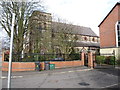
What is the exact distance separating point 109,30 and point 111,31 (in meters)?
0.68

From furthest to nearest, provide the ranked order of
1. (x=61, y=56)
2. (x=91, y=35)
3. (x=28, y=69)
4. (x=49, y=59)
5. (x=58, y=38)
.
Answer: (x=91, y=35) < (x=58, y=38) < (x=61, y=56) < (x=49, y=59) < (x=28, y=69)

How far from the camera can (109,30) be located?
93.6 feet

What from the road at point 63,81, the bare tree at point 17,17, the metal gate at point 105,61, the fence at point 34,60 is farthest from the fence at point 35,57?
the metal gate at point 105,61

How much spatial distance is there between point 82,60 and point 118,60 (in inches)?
259

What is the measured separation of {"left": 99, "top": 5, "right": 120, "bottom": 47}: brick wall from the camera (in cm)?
2712

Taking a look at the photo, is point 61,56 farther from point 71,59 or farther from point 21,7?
point 21,7

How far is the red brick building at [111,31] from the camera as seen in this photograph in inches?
1048

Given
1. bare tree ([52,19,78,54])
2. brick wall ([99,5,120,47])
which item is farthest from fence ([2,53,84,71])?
brick wall ([99,5,120,47])

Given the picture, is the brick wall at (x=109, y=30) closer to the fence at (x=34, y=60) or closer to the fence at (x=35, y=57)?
the fence at (x=34, y=60)

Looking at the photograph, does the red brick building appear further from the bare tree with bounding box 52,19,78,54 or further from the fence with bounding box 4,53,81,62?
the fence with bounding box 4,53,81,62

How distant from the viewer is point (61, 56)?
21.3m

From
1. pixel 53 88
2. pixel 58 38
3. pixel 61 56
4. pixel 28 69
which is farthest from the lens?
pixel 58 38

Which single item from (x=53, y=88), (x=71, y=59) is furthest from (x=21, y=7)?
(x=53, y=88)

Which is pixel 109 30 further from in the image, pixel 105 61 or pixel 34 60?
pixel 34 60
